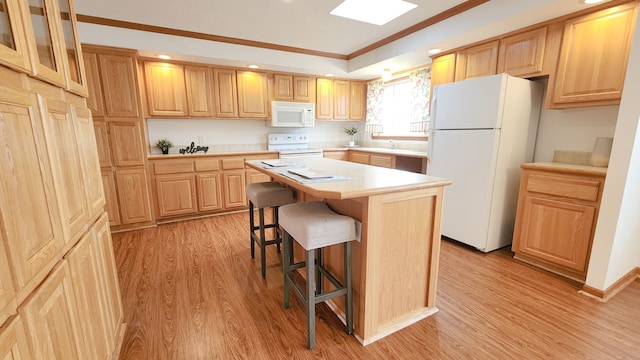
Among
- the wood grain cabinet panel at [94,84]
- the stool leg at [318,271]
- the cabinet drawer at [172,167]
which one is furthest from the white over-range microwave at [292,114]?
the stool leg at [318,271]

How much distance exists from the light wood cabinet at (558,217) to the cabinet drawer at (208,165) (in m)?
3.55

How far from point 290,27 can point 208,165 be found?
207 centimetres

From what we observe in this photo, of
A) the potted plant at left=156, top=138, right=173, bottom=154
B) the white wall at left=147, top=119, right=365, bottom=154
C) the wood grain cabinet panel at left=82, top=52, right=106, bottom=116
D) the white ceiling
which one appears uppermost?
the white ceiling

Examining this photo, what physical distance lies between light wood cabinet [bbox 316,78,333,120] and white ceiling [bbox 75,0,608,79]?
2.27 ft

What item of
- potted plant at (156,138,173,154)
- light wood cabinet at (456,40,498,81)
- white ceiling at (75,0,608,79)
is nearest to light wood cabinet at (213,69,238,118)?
white ceiling at (75,0,608,79)

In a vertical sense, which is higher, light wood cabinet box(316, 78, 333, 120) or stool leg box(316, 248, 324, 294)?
light wood cabinet box(316, 78, 333, 120)

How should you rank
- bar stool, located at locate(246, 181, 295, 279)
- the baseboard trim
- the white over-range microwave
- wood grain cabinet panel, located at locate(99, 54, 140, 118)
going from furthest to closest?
the white over-range microwave < wood grain cabinet panel, located at locate(99, 54, 140, 118) < bar stool, located at locate(246, 181, 295, 279) < the baseboard trim

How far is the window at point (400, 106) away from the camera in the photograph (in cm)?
396

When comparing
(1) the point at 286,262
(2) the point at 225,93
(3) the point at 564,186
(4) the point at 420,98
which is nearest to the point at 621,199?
(3) the point at 564,186

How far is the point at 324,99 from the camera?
15.6ft

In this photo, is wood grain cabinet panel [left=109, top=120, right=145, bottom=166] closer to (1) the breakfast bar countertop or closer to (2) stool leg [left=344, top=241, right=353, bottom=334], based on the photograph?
(1) the breakfast bar countertop

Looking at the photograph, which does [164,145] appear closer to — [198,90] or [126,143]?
[126,143]

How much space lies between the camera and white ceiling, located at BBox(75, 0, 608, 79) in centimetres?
248

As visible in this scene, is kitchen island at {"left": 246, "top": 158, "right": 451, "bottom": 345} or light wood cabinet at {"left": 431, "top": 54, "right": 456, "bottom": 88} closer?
kitchen island at {"left": 246, "top": 158, "right": 451, "bottom": 345}
